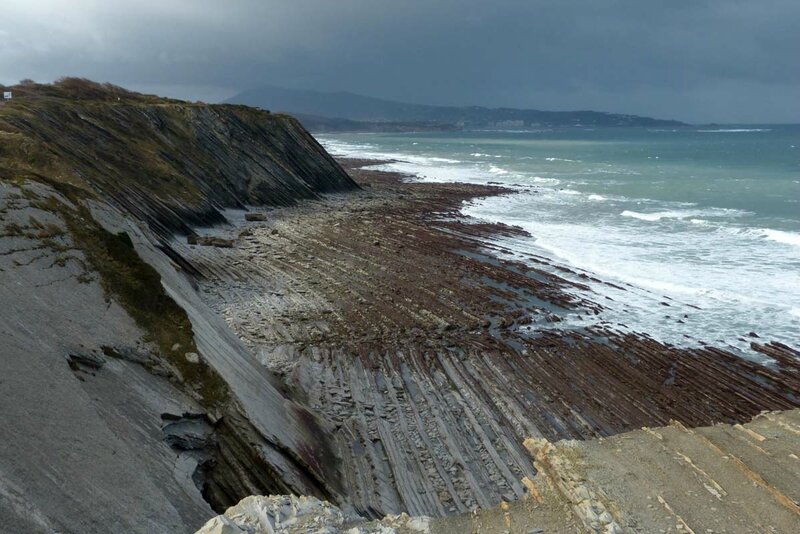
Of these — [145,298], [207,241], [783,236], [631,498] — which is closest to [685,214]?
[783,236]

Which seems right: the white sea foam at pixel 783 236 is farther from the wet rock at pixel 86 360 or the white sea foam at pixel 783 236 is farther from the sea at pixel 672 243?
the wet rock at pixel 86 360

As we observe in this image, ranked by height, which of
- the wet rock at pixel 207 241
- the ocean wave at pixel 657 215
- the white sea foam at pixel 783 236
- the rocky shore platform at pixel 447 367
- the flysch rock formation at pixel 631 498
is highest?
the wet rock at pixel 207 241

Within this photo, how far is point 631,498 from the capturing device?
784cm

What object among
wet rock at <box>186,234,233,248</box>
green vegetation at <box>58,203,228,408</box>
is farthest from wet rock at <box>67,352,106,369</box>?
wet rock at <box>186,234,233,248</box>

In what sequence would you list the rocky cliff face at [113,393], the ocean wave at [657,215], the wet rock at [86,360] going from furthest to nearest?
the ocean wave at [657,215], the wet rock at [86,360], the rocky cliff face at [113,393]

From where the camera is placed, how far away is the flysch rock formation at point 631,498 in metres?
6.62

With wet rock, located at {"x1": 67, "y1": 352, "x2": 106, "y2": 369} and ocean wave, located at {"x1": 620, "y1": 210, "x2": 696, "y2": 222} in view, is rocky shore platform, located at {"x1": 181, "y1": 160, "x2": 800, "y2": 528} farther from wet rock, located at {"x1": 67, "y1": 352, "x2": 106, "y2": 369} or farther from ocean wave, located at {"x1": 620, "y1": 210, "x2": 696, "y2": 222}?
ocean wave, located at {"x1": 620, "y1": 210, "x2": 696, "y2": 222}

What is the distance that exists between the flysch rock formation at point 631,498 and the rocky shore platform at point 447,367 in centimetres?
38

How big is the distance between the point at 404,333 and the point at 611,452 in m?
10.2

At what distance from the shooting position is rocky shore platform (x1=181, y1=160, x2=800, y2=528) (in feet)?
38.6

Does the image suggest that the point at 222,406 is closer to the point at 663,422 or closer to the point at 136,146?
the point at 663,422

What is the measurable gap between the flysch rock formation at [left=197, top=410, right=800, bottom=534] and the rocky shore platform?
38 cm

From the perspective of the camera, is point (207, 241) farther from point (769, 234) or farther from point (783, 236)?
point (783, 236)

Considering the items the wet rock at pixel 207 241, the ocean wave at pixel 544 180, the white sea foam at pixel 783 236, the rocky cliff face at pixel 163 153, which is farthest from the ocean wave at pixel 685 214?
the wet rock at pixel 207 241
